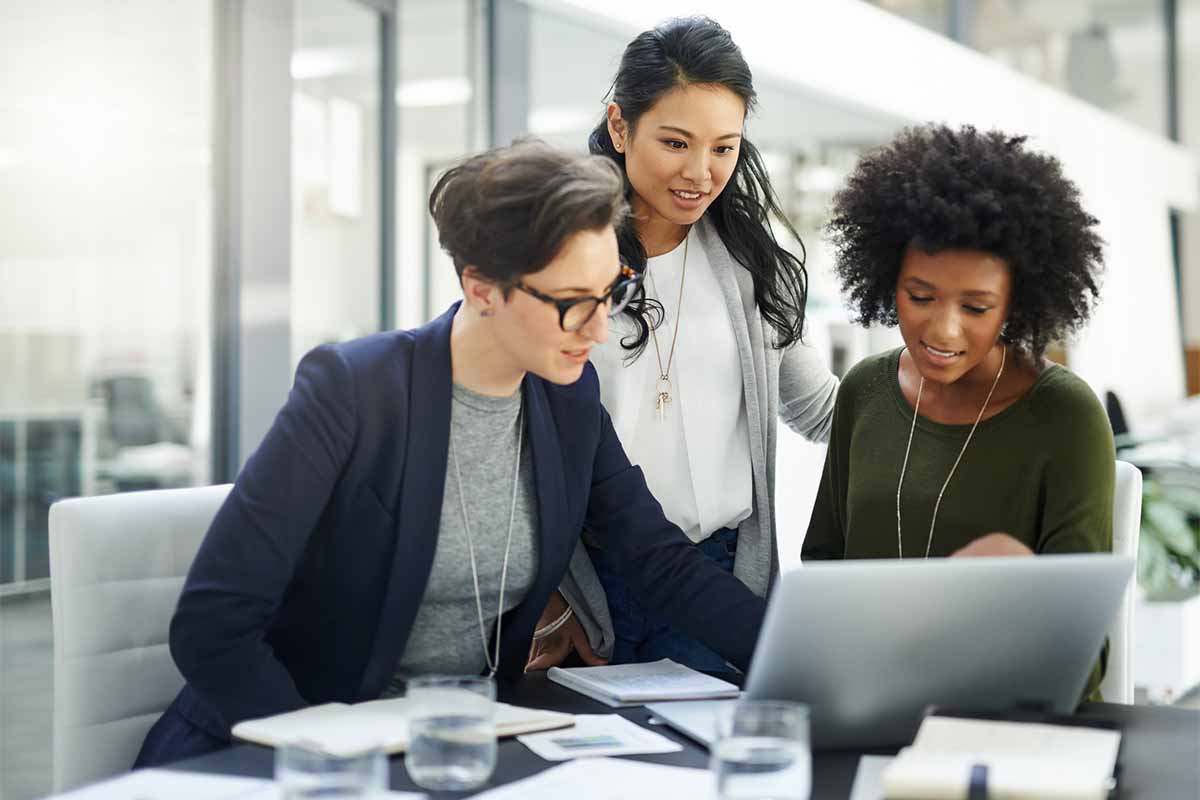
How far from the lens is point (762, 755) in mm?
1049

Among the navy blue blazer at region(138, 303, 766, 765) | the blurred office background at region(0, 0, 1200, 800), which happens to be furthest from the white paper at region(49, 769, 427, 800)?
the blurred office background at region(0, 0, 1200, 800)

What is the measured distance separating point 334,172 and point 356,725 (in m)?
2.68

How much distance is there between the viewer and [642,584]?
1.73m

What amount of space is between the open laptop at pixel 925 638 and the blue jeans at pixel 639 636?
1.93 feet

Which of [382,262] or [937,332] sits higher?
[382,262]

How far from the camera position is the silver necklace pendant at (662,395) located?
2.03m

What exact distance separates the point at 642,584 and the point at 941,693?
551 mm

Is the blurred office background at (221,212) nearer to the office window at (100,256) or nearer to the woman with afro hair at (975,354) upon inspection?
the office window at (100,256)

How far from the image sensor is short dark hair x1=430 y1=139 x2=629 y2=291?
1491 millimetres

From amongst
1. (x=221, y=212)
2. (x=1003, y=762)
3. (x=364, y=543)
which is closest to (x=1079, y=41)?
(x=221, y=212)

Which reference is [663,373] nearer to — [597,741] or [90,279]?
[597,741]

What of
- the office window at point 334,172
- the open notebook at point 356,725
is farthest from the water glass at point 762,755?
the office window at point 334,172

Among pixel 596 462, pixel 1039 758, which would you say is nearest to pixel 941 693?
pixel 1039 758

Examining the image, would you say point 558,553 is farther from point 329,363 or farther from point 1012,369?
point 1012,369
